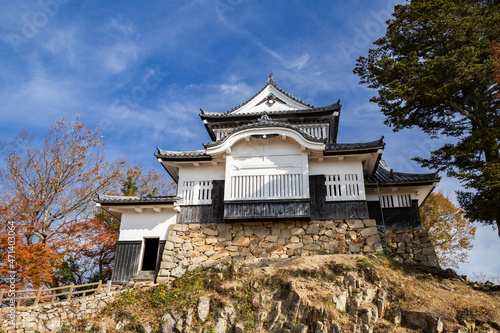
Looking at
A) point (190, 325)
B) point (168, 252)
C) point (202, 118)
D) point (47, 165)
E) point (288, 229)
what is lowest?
point (190, 325)

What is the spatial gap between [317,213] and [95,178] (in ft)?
51.9

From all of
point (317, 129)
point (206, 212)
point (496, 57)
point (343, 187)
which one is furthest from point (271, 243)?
point (496, 57)

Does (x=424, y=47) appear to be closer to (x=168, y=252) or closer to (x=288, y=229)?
(x=288, y=229)

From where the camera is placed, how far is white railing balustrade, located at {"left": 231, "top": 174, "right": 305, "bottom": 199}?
14.2m

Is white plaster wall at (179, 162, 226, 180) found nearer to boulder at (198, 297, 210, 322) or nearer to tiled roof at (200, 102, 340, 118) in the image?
tiled roof at (200, 102, 340, 118)

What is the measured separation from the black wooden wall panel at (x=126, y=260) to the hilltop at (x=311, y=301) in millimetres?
1241

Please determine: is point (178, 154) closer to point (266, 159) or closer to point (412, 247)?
point (266, 159)

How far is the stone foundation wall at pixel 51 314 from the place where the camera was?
1133cm

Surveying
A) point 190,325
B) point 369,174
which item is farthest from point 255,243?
point 369,174

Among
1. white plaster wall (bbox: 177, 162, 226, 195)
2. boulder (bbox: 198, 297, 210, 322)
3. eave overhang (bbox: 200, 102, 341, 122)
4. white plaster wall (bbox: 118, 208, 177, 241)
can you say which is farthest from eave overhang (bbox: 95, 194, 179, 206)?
eave overhang (bbox: 200, 102, 341, 122)

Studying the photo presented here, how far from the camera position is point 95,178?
22.6 meters

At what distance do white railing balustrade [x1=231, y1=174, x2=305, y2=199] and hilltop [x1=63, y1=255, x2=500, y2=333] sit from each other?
8.96 ft

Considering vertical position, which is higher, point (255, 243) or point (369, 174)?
point (369, 174)

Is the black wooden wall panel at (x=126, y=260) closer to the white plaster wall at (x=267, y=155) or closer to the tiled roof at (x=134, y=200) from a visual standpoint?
the tiled roof at (x=134, y=200)
